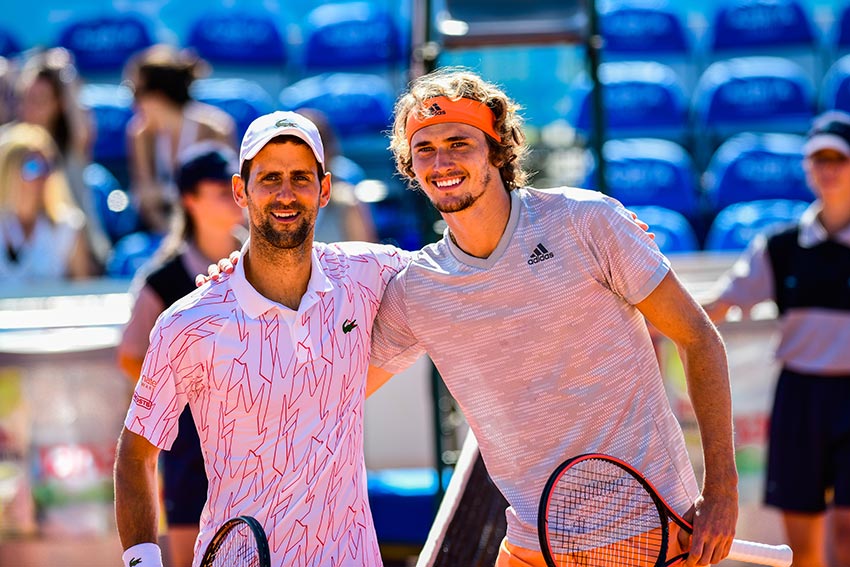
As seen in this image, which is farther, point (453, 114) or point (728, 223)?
point (728, 223)

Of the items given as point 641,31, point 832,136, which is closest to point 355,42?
point 641,31

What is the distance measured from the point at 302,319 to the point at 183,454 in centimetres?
162

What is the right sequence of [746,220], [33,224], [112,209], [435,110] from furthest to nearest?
[112,209]
[746,220]
[33,224]
[435,110]

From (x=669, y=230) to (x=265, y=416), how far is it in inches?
195

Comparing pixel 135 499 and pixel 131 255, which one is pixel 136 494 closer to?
pixel 135 499

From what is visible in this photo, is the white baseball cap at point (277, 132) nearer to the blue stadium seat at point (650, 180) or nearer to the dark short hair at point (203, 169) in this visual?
the dark short hair at point (203, 169)

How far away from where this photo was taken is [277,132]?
9.67 ft

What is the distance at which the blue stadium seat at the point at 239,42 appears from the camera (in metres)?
9.86

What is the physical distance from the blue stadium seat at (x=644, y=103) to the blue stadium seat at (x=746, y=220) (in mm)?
1394

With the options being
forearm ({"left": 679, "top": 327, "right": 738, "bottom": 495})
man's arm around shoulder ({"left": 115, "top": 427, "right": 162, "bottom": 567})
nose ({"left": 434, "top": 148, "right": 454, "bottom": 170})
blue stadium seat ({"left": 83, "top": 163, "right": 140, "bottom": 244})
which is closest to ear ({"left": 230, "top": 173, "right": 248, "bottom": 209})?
nose ({"left": 434, "top": 148, "right": 454, "bottom": 170})

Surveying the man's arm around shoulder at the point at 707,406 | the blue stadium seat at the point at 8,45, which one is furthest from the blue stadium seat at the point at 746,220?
the blue stadium seat at the point at 8,45

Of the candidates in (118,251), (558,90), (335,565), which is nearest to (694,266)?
(558,90)

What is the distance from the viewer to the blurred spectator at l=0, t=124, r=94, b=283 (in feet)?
21.7

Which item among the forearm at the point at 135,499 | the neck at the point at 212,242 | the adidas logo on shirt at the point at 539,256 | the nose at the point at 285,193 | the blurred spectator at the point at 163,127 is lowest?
the forearm at the point at 135,499
